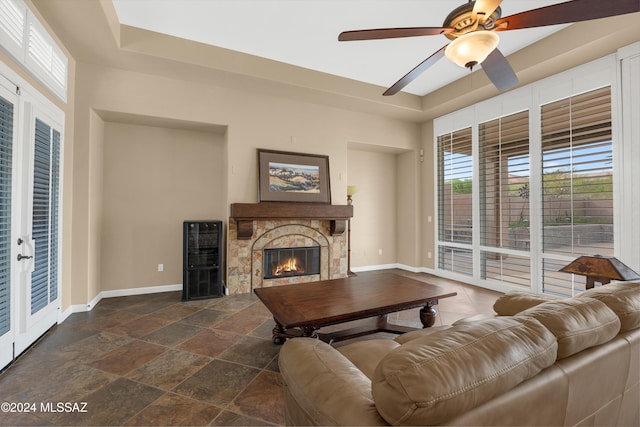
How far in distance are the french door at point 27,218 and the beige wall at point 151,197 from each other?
3.44 feet

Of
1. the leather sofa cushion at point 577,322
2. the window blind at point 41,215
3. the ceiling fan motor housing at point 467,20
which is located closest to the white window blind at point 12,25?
the window blind at point 41,215

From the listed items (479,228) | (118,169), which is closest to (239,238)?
(118,169)

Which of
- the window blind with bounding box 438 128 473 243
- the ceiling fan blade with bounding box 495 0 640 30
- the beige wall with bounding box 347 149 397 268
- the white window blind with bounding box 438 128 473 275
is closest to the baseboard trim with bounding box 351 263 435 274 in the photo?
the beige wall with bounding box 347 149 397 268

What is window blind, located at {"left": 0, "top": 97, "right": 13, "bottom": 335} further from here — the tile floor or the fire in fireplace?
the fire in fireplace

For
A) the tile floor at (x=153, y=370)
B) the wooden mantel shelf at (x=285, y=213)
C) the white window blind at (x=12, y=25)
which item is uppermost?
the white window blind at (x=12, y=25)

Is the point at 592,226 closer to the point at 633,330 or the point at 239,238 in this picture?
the point at 633,330

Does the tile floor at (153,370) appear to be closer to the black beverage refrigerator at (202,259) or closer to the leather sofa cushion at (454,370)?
the black beverage refrigerator at (202,259)

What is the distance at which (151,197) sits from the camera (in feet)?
14.2

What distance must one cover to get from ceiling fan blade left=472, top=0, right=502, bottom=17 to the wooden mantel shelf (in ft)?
10.6

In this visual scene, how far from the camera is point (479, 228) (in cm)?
479

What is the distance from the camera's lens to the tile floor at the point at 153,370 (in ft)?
5.75

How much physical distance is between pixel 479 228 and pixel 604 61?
254cm

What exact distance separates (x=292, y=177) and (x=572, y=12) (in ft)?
11.8

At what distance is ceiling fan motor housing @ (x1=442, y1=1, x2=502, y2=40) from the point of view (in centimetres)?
181
